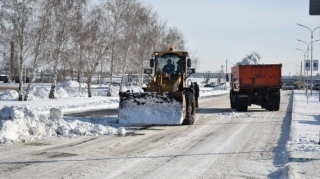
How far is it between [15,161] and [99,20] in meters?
34.0

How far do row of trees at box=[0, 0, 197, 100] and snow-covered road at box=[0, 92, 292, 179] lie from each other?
21143 millimetres

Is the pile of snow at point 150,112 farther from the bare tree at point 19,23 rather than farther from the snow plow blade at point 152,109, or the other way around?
the bare tree at point 19,23

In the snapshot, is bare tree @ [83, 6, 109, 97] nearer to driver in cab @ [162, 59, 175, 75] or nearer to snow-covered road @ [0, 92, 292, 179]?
driver in cab @ [162, 59, 175, 75]

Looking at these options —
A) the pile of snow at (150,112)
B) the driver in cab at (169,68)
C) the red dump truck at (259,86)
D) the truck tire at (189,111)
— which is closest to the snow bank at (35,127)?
the pile of snow at (150,112)

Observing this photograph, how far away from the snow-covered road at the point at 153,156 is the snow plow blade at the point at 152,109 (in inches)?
32.0

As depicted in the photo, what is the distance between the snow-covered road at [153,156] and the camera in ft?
27.7

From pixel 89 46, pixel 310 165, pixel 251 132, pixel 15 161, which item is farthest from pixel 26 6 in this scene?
pixel 310 165

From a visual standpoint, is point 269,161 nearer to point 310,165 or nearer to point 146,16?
point 310,165

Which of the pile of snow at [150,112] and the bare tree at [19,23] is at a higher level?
the bare tree at [19,23]

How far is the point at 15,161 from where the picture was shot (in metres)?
9.40

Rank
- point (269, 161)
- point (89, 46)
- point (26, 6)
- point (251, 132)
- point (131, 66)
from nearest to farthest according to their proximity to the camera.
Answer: point (269, 161)
point (251, 132)
point (26, 6)
point (89, 46)
point (131, 66)

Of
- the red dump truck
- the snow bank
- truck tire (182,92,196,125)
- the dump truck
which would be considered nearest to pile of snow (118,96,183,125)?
the dump truck

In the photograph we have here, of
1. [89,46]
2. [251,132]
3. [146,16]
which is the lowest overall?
[251,132]

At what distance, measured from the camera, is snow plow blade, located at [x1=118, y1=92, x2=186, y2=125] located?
635 inches
